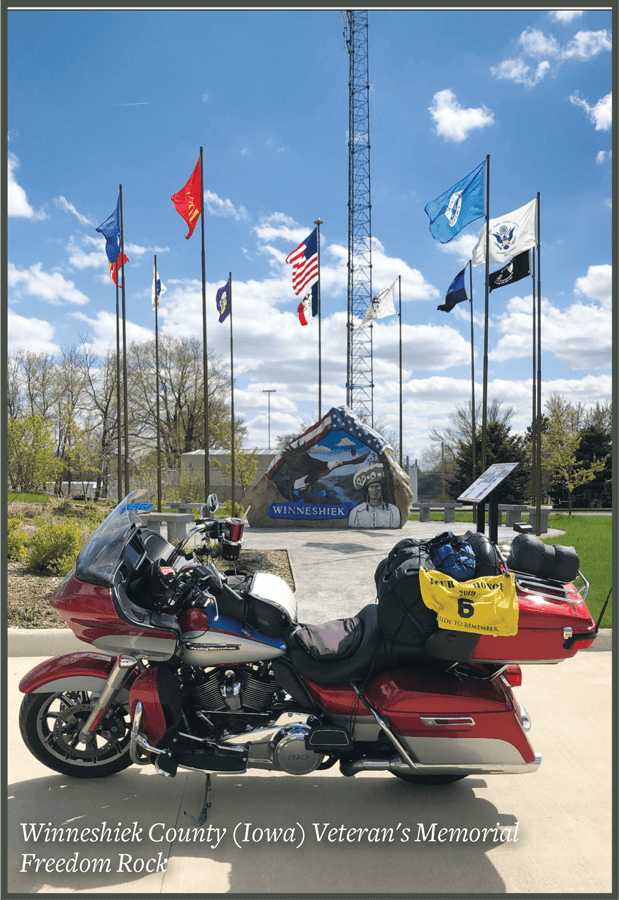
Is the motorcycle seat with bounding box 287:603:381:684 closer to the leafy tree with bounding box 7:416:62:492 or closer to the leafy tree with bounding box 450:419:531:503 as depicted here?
the leafy tree with bounding box 7:416:62:492

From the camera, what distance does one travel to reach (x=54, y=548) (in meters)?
7.52

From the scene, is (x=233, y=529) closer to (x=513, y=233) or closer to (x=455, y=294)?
(x=513, y=233)

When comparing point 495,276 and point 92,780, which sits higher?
point 495,276

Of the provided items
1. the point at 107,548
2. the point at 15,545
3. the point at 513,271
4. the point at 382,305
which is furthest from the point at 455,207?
the point at 107,548

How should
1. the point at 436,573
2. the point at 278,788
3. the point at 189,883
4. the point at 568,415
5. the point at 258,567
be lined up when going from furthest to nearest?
1. the point at 568,415
2. the point at 258,567
3. the point at 278,788
4. the point at 436,573
5. the point at 189,883

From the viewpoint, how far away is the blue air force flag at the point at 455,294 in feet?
52.1

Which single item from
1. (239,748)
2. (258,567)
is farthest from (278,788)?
(258,567)

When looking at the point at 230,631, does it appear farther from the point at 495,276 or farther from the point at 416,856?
the point at 495,276

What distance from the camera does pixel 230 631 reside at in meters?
2.77

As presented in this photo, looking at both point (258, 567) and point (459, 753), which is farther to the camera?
point (258, 567)

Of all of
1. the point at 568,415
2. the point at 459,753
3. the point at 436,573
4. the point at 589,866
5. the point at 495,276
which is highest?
the point at 495,276

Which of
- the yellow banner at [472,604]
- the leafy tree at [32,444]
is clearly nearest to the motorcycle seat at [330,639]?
the yellow banner at [472,604]

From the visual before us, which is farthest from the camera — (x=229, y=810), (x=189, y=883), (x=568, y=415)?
(x=568, y=415)

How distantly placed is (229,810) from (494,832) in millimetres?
1304
